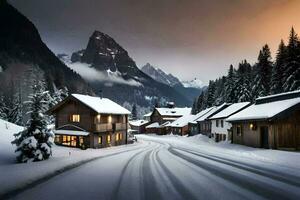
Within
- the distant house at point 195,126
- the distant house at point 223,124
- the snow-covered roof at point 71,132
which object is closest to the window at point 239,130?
the distant house at point 223,124

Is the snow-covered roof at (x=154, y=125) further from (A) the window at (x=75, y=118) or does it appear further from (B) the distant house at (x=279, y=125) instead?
(B) the distant house at (x=279, y=125)

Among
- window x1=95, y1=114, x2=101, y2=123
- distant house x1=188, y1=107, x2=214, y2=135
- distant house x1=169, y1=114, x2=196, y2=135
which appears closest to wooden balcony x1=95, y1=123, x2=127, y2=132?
window x1=95, y1=114, x2=101, y2=123

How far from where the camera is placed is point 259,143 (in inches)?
1516

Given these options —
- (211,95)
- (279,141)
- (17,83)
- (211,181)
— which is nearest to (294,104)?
(279,141)

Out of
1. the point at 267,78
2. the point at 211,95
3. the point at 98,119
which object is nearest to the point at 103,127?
the point at 98,119

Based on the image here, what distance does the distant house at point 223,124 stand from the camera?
5828 centimetres

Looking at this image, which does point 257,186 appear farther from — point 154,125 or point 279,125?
point 154,125

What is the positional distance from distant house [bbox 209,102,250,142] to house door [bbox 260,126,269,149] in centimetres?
1729

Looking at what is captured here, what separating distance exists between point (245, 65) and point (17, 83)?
90871 millimetres

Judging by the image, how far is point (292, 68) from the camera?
6091 centimetres

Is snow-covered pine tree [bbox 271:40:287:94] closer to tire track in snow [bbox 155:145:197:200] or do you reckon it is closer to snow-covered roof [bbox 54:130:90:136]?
snow-covered roof [bbox 54:130:90:136]

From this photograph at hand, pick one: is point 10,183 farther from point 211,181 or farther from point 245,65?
point 245,65

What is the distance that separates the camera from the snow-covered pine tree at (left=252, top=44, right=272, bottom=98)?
7912 cm

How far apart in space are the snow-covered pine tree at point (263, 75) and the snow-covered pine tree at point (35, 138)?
6088cm
